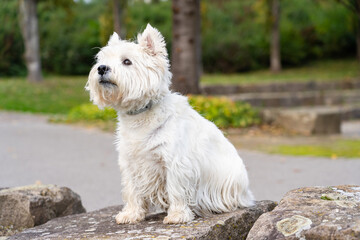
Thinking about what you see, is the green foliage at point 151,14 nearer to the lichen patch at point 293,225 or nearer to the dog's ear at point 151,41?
the dog's ear at point 151,41

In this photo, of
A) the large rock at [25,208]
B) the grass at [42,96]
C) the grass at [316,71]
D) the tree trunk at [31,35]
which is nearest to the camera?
the large rock at [25,208]

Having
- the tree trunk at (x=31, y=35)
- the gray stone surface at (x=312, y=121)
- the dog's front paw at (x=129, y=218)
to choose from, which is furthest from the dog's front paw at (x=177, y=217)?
the tree trunk at (x=31, y=35)

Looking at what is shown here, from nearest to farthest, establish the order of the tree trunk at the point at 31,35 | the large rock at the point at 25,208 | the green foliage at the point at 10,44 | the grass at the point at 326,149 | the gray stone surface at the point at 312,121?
1. the large rock at the point at 25,208
2. the grass at the point at 326,149
3. the gray stone surface at the point at 312,121
4. the tree trunk at the point at 31,35
5. the green foliage at the point at 10,44

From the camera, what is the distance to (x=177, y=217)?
13.1 ft

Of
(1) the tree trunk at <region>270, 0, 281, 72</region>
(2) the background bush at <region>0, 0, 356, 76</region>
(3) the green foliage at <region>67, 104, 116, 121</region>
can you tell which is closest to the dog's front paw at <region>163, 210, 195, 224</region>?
(3) the green foliage at <region>67, 104, 116, 121</region>

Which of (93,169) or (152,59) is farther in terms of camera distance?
(93,169)

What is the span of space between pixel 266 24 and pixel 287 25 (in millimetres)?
5189

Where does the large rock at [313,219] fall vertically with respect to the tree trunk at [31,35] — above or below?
below

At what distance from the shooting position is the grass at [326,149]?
9977mm

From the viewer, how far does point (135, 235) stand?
12.4 ft

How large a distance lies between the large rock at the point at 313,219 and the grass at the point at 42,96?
50.5 feet

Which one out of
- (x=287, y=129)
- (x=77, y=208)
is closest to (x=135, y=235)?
(x=77, y=208)

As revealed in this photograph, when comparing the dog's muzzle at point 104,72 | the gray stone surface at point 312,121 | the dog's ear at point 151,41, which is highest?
the dog's ear at point 151,41

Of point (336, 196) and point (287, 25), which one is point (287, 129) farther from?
point (287, 25)
